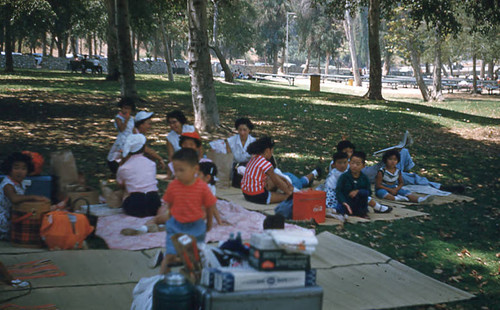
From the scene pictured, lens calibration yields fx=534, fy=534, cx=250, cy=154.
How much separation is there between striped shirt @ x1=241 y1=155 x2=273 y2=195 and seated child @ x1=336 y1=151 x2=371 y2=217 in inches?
44.5

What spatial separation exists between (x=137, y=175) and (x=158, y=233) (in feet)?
3.11

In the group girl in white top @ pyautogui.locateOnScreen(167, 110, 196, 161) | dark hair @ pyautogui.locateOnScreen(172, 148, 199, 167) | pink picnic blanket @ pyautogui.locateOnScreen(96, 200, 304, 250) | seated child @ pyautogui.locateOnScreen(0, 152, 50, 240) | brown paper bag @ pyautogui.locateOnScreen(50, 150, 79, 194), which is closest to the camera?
dark hair @ pyautogui.locateOnScreen(172, 148, 199, 167)

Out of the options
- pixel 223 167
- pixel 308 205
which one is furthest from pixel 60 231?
pixel 223 167

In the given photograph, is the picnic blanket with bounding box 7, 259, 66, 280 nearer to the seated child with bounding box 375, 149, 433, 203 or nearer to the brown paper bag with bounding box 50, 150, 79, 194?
the brown paper bag with bounding box 50, 150, 79, 194

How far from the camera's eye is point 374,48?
25953 mm

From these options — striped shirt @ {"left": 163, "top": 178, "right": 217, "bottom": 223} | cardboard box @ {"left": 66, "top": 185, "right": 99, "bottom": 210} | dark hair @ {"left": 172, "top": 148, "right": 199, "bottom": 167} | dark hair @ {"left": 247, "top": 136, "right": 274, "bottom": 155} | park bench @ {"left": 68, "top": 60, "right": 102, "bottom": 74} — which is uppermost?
park bench @ {"left": 68, "top": 60, "right": 102, "bottom": 74}

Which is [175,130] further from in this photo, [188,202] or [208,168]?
[188,202]

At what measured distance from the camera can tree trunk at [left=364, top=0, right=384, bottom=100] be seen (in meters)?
25.4

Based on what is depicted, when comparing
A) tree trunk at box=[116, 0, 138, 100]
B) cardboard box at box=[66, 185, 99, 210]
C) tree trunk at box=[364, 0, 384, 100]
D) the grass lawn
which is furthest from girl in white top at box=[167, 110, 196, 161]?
tree trunk at box=[364, 0, 384, 100]

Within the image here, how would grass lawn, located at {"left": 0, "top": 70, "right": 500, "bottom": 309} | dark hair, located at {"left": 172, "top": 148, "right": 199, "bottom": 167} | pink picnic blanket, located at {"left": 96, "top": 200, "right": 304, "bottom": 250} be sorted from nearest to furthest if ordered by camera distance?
dark hair, located at {"left": 172, "top": 148, "right": 199, "bottom": 167}
pink picnic blanket, located at {"left": 96, "top": 200, "right": 304, "bottom": 250}
grass lawn, located at {"left": 0, "top": 70, "right": 500, "bottom": 309}

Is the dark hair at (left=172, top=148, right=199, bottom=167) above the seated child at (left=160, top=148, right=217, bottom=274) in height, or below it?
above

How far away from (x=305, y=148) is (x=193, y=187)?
8.70 m

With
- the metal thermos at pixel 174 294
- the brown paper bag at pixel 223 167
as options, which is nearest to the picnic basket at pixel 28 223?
the metal thermos at pixel 174 294

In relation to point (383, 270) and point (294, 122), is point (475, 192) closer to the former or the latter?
point (383, 270)
